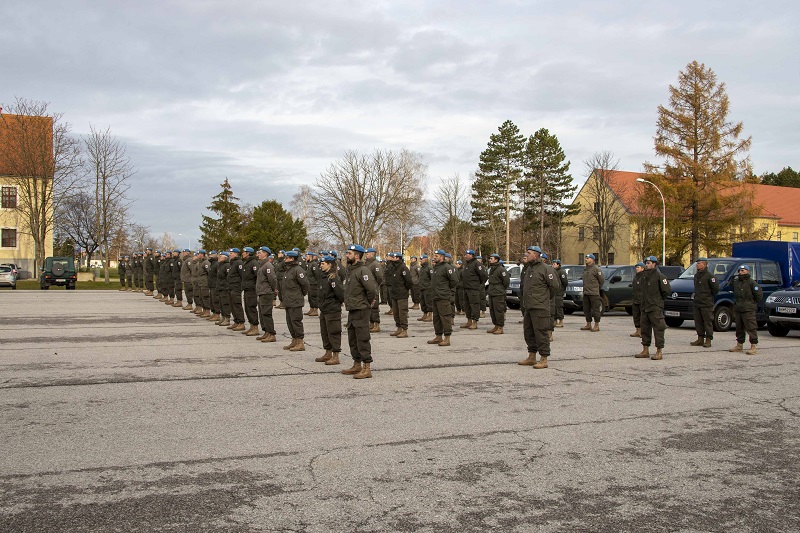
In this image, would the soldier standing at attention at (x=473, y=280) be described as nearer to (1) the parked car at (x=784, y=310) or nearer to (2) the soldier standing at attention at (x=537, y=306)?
(2) the soldier standing at attention at (x=537, y=306)

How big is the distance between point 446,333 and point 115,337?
718cm

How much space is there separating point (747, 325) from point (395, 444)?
10.1 m

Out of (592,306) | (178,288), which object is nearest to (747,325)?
(592,306)

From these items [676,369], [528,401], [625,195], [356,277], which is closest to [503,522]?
[528,401]

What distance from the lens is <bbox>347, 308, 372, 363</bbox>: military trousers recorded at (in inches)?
386

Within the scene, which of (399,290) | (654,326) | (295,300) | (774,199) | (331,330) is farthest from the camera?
(774,199)

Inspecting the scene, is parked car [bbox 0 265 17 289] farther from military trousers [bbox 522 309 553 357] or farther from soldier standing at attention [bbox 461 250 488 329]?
military trousers [bbox 522 309 553 357]

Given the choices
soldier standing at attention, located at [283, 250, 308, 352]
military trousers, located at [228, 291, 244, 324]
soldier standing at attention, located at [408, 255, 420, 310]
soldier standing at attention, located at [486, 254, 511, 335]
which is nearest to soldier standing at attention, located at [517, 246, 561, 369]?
soldier standing at attention, located at [283, 250, 308, 352]

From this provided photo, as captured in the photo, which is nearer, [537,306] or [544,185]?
[537,306]

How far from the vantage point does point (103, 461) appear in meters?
5.51

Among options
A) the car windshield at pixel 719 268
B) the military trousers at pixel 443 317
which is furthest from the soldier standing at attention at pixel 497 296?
the car windshield at pixel 719 268

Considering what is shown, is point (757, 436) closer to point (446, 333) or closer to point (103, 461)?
point (103, 461)

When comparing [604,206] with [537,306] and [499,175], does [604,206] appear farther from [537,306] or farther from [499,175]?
[537,306]

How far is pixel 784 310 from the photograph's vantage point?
16.0 metres
